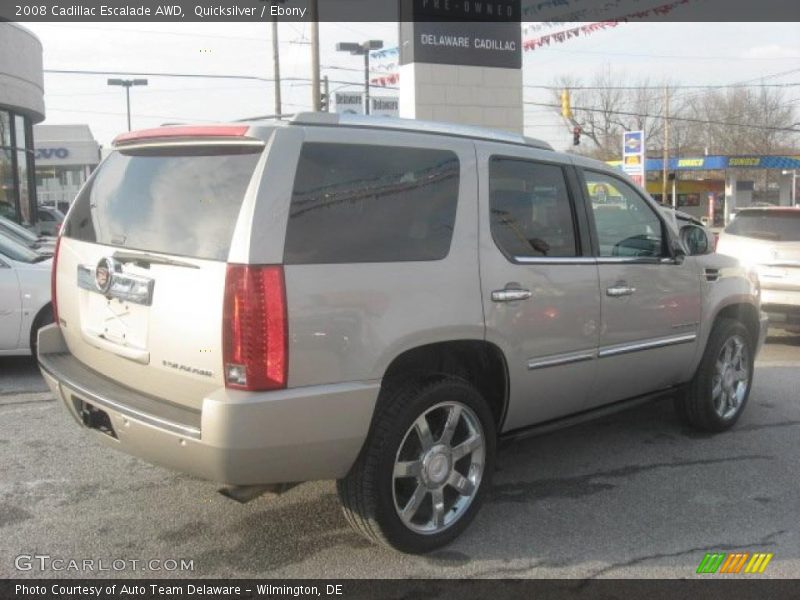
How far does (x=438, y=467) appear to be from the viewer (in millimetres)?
3494

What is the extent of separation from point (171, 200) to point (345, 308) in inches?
36.8

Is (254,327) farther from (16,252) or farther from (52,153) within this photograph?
(52,153)

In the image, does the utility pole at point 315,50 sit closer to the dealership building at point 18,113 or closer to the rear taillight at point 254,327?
the dealership building at point 18,113

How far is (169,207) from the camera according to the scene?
10.8 feet

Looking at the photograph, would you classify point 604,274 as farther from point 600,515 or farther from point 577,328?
point 600,515

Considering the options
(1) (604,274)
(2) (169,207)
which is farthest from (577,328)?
(2) (169,207)

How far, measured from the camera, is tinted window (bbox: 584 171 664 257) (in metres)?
4.42

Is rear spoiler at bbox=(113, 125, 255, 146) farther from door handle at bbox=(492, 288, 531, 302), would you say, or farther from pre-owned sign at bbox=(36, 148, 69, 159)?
pre-owned sign at bbox=(36, 148, 69, 159)

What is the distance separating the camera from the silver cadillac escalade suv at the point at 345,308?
2934mm

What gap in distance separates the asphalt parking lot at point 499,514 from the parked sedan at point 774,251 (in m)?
3.66

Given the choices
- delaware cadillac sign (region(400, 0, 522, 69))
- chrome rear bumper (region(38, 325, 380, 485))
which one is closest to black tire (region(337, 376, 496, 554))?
chrome rear bumper (region(38, 325, 380, 485))

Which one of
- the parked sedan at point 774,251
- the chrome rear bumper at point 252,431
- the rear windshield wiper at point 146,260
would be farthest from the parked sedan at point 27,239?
the parked sedan at point 774,251

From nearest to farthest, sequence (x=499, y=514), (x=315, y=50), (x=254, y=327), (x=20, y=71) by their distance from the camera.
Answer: (x=254, y=327), (x=499, y=514), (x=20, y=71), (x=315, y=50)

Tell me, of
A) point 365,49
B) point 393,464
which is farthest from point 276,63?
point 393,464
